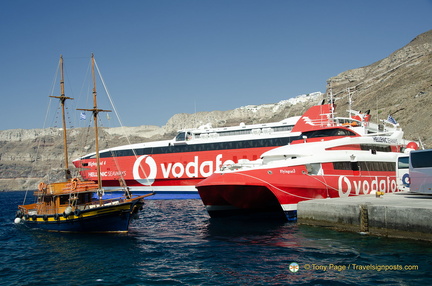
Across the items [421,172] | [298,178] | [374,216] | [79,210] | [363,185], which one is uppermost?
[421,172]

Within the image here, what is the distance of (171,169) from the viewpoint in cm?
4259

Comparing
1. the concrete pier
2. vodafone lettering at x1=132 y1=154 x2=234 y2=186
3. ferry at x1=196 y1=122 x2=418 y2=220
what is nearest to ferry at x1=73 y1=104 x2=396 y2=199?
vodafone lettering at x1=132 y1=154 x2=234 y2=186

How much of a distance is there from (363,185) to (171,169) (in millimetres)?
23870

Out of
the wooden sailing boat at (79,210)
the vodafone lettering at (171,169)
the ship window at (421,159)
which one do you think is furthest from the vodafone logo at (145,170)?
the ship window at (421,159)

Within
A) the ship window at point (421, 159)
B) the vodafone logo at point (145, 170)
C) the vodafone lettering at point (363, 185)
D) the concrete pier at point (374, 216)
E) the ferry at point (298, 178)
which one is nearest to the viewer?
the concrete pier at point (374, 216)

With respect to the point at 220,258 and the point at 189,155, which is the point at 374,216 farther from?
the point at 189,155

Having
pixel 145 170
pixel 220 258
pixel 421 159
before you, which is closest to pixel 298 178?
pixel 421 159

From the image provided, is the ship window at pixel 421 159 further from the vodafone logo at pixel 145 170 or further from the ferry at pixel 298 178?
the vodafone logo at pixel 145 170

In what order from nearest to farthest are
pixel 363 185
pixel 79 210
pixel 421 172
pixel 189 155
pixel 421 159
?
pixel 421 159, pixel 421 172, pixel 79 210, pixel 363 185, pixel 189 155

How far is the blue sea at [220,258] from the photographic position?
11.3m

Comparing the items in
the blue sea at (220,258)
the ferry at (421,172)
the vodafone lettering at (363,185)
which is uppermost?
the ferry at (421,172)

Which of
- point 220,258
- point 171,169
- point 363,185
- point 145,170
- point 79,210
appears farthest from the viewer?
point 145,170

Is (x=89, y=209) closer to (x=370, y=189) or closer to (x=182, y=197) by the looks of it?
(x=370, y=189)

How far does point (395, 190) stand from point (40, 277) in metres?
23.1
